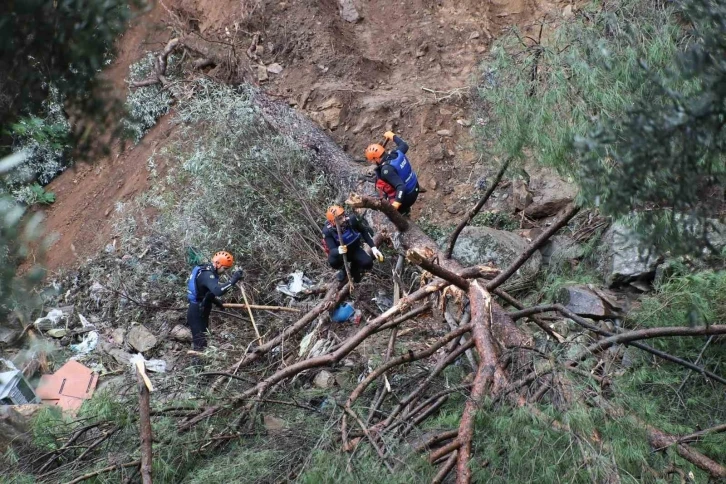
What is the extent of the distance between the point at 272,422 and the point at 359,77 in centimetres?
689

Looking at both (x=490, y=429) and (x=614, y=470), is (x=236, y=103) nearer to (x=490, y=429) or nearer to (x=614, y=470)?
(x=490, y=429)

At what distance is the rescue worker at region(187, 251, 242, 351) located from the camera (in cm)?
748

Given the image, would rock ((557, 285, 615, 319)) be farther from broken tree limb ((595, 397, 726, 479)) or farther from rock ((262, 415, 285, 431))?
rock ((262, 415, 285, 431))

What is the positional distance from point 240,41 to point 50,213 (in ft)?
12.9

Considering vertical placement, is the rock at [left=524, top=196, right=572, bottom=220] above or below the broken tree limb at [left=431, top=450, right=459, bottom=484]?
below

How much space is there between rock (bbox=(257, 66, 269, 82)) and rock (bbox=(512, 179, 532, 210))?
4195 mm

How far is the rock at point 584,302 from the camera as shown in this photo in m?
6.09

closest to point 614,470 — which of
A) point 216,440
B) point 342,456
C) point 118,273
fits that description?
point 342,456

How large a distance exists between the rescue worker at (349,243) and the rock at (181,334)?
77.3 inches

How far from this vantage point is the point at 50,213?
36.1 ft

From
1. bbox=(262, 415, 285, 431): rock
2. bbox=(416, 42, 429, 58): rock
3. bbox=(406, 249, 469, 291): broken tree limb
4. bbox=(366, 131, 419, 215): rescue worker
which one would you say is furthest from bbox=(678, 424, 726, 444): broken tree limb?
bbox=(416, 42, 429, 58): rock

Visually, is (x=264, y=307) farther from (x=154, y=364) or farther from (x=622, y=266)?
(x=622, y=266)

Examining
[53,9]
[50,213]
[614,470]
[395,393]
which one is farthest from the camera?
[50,213]

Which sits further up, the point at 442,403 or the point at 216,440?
the point at 216,440
